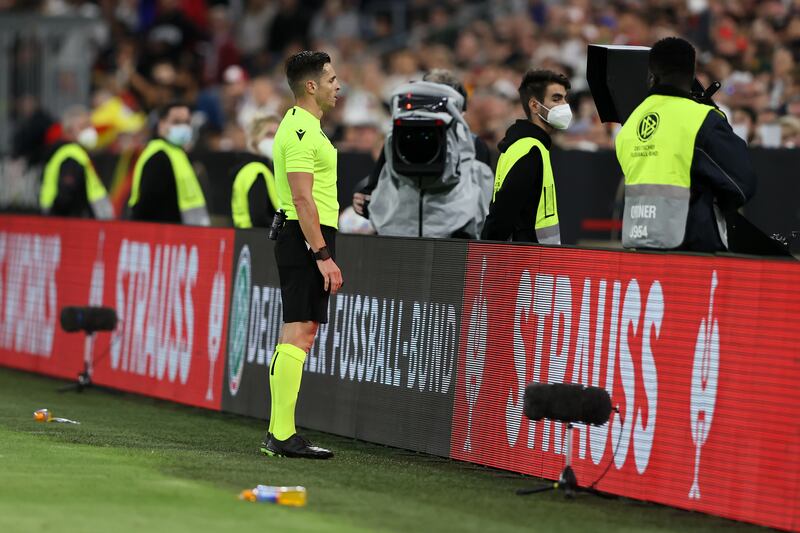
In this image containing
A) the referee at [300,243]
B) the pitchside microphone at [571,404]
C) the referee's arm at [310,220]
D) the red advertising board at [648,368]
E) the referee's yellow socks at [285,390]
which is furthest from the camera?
the referee's yellow socks at [285,390]

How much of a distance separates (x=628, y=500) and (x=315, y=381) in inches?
140

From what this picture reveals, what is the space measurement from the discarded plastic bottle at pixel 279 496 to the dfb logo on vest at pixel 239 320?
4.39 metres

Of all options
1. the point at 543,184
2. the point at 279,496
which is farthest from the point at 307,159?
the point at 279,496

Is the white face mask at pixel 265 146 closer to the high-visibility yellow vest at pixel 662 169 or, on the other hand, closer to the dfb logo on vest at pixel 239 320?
the dfb logo on vest at pixel 239 320

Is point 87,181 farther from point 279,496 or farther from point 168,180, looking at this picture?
point 279,496

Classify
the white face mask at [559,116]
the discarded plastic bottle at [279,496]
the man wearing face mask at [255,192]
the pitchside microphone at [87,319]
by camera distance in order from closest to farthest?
the discarded plastic bottle at [279,496], the white face mask at [559,116], the man wearing face mask at [255,192], the pitchside microphone at [87,319]

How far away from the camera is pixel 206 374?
13.6 metres

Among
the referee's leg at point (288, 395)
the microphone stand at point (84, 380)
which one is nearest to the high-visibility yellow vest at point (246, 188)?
the microphone stand at point (84, 380)

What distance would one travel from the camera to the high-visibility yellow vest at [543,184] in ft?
36.0

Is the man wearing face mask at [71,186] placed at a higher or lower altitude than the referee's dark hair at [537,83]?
lower

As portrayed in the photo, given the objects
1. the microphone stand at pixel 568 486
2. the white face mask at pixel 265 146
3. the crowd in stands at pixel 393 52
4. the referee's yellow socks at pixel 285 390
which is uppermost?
the crowd in stands at pixel 393 52

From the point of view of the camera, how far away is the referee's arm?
1030 cm

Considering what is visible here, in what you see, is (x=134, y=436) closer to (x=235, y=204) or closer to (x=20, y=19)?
(x=235, y=204)

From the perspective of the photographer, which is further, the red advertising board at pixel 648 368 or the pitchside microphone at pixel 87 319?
the pitchside microphone at pixel 87 319
